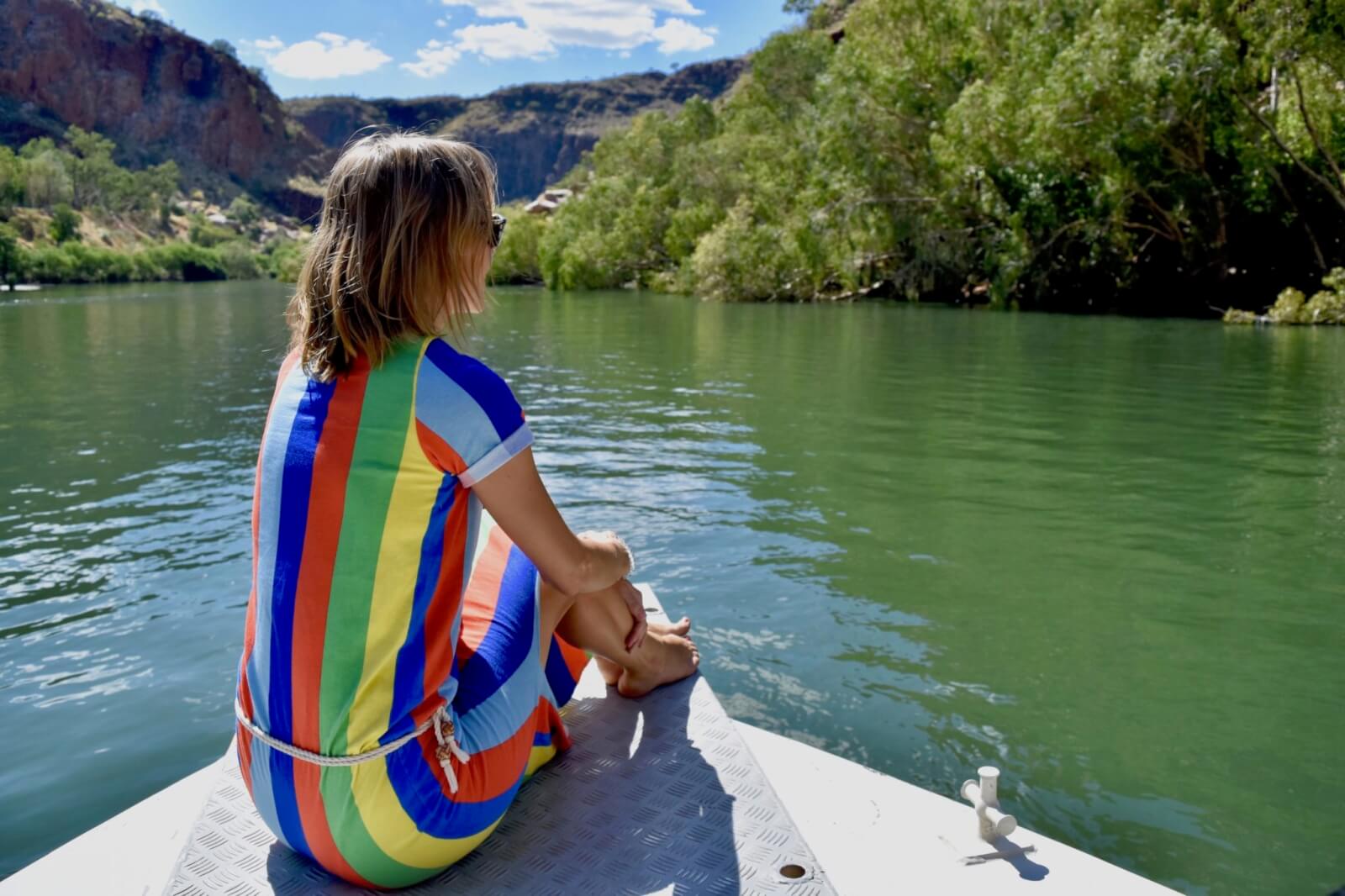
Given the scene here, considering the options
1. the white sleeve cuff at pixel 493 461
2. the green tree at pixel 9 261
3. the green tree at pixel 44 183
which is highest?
the green tree at pixel 44 183

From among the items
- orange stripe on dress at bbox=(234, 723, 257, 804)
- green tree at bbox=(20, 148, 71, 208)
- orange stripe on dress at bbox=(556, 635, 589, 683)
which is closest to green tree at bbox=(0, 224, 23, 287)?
green tree at bbox=(20, 148, 71, 208)

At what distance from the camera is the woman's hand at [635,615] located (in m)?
2.76

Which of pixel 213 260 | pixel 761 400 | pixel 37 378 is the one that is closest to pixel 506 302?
pixel 37 378

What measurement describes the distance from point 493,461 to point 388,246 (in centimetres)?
46

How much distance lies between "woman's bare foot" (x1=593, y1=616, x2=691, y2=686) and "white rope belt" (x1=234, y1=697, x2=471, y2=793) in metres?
1.00

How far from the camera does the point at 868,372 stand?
614 inches

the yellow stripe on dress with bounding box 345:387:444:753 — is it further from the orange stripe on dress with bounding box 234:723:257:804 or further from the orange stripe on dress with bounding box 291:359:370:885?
the orange stripe on dress with bounding box 234:723:257:804

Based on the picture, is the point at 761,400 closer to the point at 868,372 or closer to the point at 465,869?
the point at 868,372

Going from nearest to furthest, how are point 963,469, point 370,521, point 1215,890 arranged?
point 370,521
point 1215,890
point 963,469

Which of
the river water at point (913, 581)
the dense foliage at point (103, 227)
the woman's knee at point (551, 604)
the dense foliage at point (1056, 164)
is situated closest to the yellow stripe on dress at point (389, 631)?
the woman's knee at point (551, 604)

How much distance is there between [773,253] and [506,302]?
33.9 ft

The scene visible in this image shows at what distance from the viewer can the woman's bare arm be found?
208cm

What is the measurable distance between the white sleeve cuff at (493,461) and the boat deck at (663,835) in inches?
35.2

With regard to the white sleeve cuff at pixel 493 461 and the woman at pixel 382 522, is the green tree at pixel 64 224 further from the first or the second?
the white sleeve cuff at pixel 493 461
